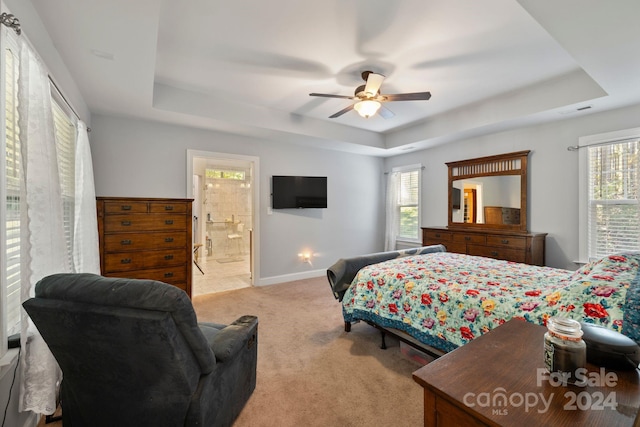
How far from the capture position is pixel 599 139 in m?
3.22

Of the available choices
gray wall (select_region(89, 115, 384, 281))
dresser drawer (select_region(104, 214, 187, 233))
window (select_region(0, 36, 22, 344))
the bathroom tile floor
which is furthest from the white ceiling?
the bathroom tile floor

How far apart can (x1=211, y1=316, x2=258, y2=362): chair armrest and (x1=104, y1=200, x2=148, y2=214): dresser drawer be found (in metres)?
2.10

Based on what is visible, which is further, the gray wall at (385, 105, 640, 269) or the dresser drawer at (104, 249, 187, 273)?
the gray wall at (385, 105, 640, 269)

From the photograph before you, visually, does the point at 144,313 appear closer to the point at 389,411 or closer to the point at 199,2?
the point at 389,411

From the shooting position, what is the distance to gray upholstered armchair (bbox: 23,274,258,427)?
1.09 m

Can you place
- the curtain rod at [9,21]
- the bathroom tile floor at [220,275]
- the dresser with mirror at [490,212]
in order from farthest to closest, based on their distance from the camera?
the bathroom tile floor at [220,275] < the dresser with mirror at [490,212] < the curtain rod at [9,21]

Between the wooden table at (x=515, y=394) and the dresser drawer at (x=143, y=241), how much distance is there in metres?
3.21

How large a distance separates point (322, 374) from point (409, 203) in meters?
4.14

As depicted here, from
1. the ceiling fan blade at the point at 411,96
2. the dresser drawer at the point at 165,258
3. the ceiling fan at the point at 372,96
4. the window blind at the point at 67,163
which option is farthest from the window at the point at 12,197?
the ceiling fan blade at the point at 411,96

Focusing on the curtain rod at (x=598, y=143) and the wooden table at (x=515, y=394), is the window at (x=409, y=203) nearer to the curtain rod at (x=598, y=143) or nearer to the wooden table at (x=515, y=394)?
the curtain rod at (x=598, y=143)

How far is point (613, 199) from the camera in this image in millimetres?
3146

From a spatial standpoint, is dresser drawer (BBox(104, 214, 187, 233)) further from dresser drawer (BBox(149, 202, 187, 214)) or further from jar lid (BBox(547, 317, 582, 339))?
jar lid (BBox(547, 317, 582, 339))

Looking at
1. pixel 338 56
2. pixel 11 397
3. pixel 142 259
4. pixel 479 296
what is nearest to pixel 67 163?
pixel 142 259

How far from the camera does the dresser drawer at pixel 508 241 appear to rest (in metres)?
3.55
